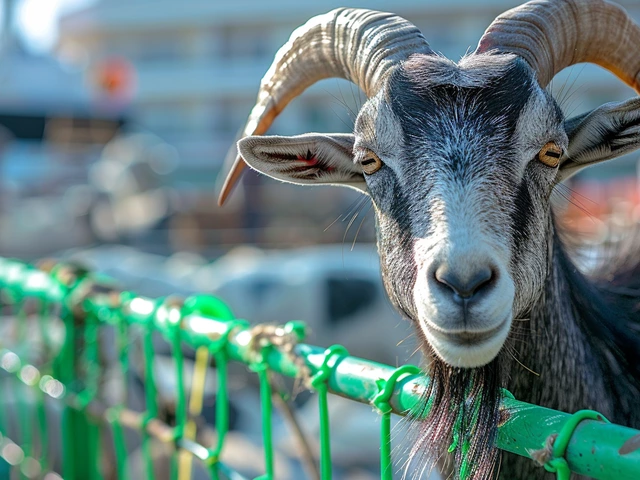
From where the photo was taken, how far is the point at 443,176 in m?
2.15

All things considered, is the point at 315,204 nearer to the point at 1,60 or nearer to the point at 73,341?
the point at 73,341

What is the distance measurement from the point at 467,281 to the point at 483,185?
0.37 m

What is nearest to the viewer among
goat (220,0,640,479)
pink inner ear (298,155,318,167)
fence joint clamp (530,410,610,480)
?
fence joint clamp (530,410,610,480)

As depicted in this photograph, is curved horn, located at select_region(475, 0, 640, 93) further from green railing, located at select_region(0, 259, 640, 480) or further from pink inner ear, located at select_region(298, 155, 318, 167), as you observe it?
green railing, located at select_region(0, 259, 640, 480)

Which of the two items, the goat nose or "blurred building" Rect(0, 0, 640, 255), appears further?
"blurred building" Rect(0, 0, 640, 255)

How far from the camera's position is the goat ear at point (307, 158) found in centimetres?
264

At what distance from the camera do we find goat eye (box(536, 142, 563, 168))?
7.60ft

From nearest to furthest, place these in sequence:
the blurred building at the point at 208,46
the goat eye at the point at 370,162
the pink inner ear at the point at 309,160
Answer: the goat eye at the point at 370,162, the pink inner ear at the point at 309,160, the blurred building at the point at 208,46

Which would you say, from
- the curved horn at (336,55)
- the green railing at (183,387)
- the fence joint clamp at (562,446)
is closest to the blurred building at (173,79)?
the green railing at (183,387)

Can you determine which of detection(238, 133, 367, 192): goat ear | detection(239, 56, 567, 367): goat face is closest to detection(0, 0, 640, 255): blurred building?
detection(238, 133, 367, 192): goat ear

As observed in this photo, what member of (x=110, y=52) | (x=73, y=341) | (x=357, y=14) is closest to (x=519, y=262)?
(x=357, y=14)

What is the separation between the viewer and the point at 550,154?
2.35m

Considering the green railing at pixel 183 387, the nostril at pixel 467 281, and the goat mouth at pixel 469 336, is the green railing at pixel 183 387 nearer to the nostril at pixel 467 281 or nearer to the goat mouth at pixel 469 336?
the goat mouth at pixel 469 336

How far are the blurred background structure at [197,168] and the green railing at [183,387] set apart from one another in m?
0.56
